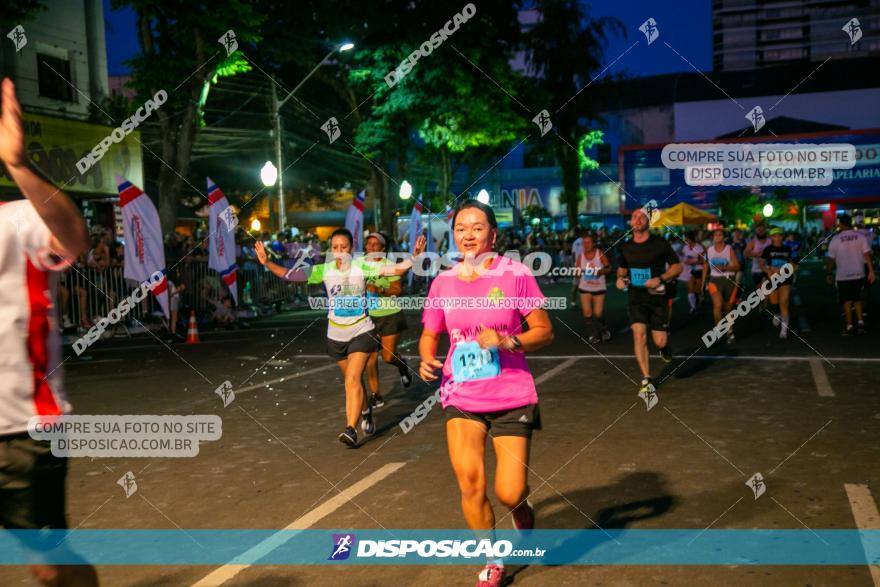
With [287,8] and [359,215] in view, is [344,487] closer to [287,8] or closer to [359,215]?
[359,215]

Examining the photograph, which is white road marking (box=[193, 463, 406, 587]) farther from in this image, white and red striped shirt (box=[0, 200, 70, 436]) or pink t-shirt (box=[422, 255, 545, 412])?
white and red striped shirt (box=[0, 200, 70, 436])

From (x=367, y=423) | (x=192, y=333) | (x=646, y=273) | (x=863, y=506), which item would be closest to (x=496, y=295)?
(x=863, y=506)

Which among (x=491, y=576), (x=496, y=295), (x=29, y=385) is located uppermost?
(x=496, y=295)

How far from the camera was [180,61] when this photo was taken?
1894 centimetres

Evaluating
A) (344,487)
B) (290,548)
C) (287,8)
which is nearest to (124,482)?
(344,487)

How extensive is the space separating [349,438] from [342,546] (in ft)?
7.33

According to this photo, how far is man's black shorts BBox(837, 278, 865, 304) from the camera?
13.1 meters

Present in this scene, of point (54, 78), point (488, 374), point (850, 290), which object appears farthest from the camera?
point (54, 78)

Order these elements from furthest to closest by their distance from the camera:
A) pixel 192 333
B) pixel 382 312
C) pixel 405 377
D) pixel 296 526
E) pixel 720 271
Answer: pixel 192 333 < pixel 720 271 < pixel 405 377 < pixel 382 312 < pixel 296 526

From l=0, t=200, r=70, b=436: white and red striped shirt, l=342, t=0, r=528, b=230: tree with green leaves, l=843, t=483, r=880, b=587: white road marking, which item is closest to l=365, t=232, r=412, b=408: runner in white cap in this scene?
l=843, t=483, r=880, b=587: white road marking

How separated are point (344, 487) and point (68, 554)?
2953 millimetres

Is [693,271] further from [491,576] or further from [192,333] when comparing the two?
[491,576]

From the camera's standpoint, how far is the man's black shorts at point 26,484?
2703mm

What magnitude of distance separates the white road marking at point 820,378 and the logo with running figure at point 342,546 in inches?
235
